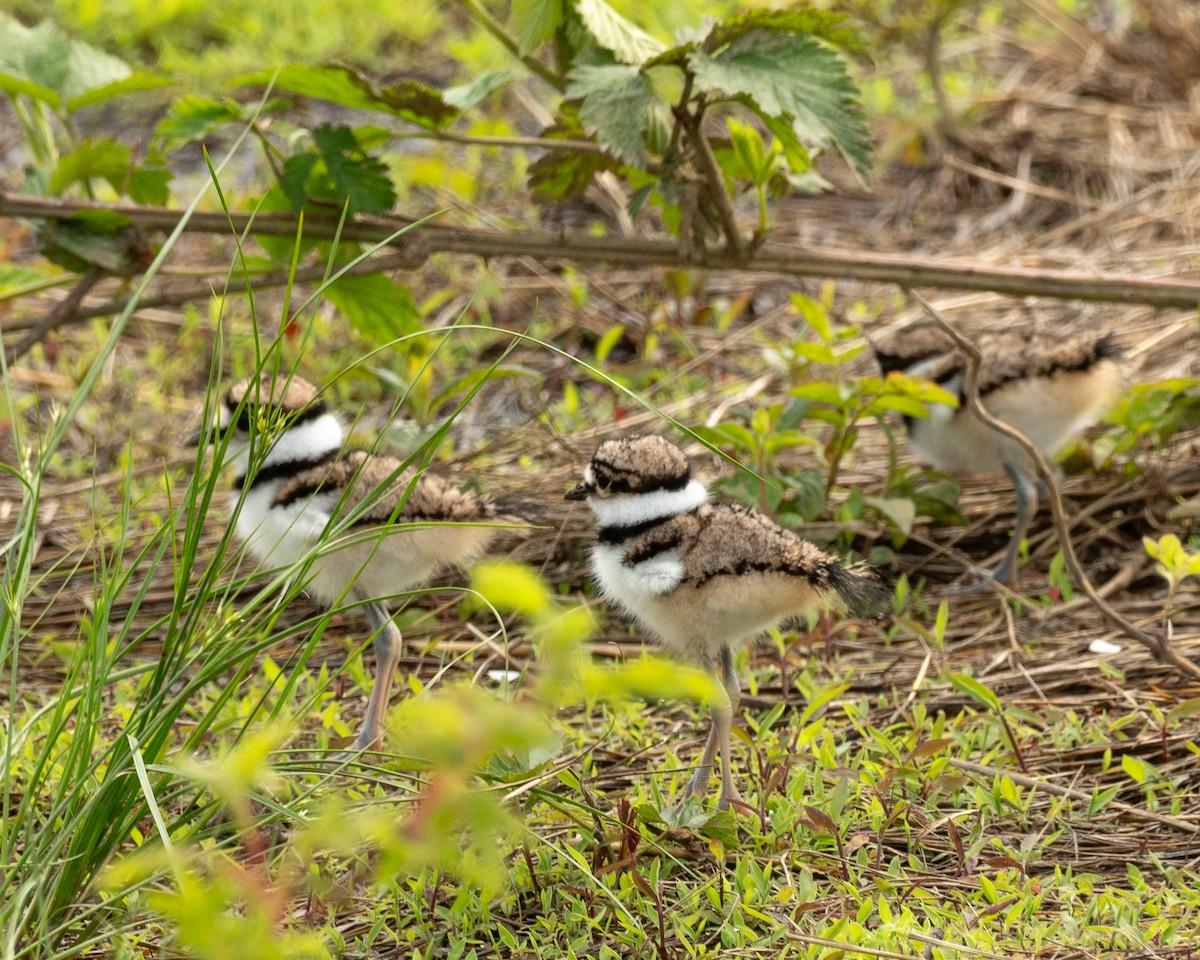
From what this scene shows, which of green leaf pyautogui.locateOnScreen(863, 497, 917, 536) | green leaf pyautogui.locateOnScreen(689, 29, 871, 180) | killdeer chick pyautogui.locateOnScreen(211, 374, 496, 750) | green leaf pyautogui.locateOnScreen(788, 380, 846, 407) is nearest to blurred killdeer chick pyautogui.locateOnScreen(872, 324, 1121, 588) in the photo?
green leaf pyautogui.locateOnScreen(863, 497, 917, 536)

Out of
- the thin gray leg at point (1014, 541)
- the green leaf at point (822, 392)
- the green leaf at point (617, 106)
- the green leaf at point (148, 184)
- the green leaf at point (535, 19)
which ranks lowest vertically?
the thin gray leg at point (1014, 541)

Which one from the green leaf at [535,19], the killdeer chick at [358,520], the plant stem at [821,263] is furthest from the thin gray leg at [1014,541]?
the green leaf at [535,19]

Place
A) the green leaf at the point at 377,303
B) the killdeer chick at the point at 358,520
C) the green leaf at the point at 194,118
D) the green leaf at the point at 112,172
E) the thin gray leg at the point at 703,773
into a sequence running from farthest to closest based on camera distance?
the green leaf at the point at 377,303 < the green leaf at the point at 112,172 < the green leaf at the point at 194,118 < the killdeer chick at the point at 358,520 < the thin gray leg at the point at 703,773

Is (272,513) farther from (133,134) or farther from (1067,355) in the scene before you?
(133,134)

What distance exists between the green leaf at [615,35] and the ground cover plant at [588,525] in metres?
0.02

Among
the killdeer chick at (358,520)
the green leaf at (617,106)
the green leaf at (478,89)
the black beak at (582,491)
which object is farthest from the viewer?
the green leaf at (478,89)

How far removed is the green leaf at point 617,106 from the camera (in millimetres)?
3266

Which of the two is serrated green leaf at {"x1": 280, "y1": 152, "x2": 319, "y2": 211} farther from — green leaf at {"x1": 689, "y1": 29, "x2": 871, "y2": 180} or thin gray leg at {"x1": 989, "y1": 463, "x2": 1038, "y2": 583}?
thin gray leg at {"x1": 989, "y1": 463, "x2": 1038, "y2": 583}

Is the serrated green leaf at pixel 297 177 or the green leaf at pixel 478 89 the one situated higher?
the green leaf at pixel 478 89

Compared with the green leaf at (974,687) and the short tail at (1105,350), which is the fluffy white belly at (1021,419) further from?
the green leaf at (974,687)

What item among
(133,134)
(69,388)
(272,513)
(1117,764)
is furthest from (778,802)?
(133,134)

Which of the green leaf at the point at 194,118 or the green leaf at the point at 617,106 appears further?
the green leaf at the point at 194,118

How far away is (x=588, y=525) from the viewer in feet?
14.1

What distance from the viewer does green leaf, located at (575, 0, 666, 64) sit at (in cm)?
334
